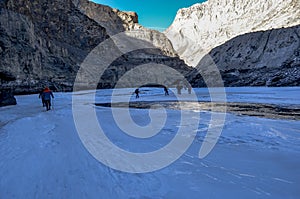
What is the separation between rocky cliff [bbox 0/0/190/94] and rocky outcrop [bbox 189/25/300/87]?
94.4 feet

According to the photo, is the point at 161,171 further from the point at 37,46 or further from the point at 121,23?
the point at 121,23

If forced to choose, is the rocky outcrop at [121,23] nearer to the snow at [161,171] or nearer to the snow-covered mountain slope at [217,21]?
the snow-covered mountain slope at [217,21]

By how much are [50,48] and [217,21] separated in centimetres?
9657

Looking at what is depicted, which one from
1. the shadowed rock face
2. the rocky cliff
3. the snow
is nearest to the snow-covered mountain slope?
the rocky cliff

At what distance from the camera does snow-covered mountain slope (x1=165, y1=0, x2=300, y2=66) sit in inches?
2600

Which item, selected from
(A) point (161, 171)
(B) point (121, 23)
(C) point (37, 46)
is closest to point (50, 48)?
(C) point (37, 46)

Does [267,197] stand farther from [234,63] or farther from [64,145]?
[234,63]

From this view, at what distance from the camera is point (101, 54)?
67.8 m

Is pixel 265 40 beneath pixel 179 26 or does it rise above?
beneath

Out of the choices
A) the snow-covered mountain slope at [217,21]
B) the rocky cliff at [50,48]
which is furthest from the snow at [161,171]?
the snow-covered mountain slope at [217,21]

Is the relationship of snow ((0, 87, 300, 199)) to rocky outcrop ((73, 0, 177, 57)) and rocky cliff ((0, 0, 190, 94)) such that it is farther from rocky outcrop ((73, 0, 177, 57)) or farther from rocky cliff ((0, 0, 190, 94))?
rocky outcrop ((73, 0, 177, 57))

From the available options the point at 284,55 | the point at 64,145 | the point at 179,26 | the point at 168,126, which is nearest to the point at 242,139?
the point at 168,126

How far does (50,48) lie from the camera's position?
154 feet

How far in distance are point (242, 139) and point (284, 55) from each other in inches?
1731
